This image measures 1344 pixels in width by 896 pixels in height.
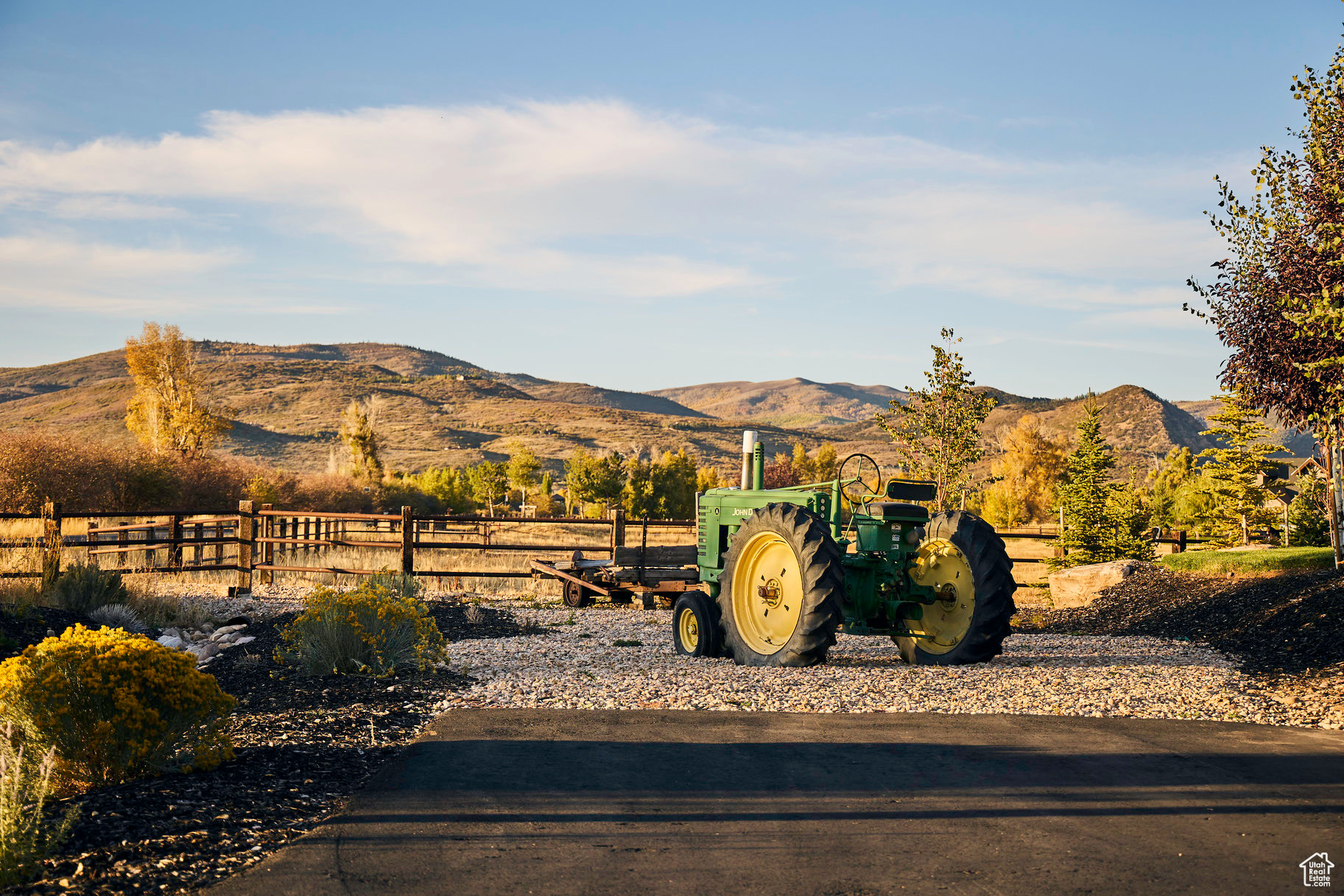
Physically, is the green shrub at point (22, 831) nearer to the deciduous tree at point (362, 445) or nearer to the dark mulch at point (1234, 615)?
the dark mulch at point (1234, 615)

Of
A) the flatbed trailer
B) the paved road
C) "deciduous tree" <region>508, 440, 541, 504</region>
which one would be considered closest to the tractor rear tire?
the paved road

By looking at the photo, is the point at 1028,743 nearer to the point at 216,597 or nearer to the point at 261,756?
the point at 261,756

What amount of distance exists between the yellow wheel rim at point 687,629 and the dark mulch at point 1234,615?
19.4 feet

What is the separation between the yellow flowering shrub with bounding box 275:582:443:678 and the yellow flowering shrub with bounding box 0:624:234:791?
3.23 meters

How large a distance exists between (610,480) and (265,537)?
33258mm

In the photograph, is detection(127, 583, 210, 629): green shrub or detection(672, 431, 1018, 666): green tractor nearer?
detection(672, 431, 1018, 666): green tractor

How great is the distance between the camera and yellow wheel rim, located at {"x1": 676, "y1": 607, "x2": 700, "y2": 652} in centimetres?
1064

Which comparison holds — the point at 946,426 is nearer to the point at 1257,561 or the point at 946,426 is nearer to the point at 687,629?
the point at 1257,561

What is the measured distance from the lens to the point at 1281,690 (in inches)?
340

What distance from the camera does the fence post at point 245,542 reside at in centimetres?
1784

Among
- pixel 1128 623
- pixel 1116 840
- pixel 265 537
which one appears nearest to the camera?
pixel 1116 840

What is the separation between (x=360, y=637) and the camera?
29.4 ft

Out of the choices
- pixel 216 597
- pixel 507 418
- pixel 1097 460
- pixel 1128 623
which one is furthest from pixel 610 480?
pixel 507 418
